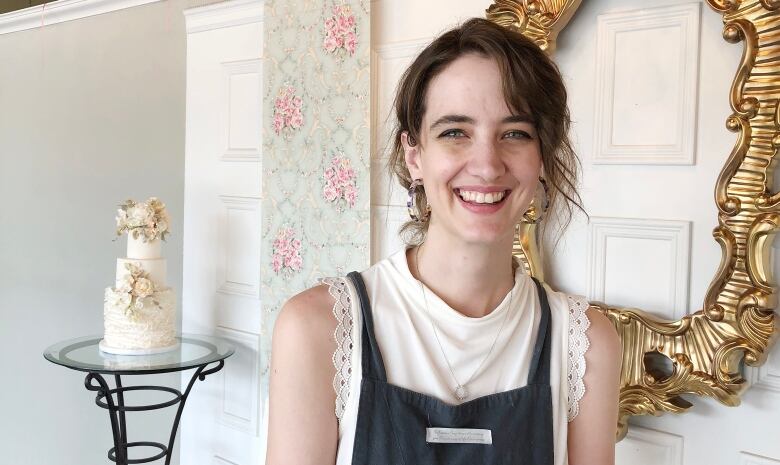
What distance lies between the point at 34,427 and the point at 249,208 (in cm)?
173

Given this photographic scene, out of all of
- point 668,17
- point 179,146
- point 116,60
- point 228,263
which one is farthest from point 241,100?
point 668,17

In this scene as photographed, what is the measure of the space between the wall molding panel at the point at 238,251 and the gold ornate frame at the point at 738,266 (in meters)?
1.36

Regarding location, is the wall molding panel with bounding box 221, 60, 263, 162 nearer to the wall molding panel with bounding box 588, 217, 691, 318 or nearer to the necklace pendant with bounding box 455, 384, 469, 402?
the wall molding panel with bounding box 588, 217, 691, 318

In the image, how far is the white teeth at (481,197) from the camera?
1111mm

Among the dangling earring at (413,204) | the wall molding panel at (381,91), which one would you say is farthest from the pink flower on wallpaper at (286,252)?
the dangling earring at (413,204)

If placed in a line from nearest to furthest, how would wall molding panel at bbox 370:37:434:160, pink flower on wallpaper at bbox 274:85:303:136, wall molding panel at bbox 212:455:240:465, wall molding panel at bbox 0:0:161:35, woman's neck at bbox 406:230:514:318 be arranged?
woman's neck at bbox 406:230:514:318
wall molding panel at bbox 370:37:434:160
pink flower on wallpaper at bbox 274:85:303:136
wall molding panel at bbox 212:455:240:465
wall molding panel at bbox 0:0:161:35

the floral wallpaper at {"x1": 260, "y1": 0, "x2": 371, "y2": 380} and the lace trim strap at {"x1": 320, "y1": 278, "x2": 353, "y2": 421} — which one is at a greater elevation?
the floral wallpaper at {"x1": 260, "y1": 0, "x2": 371, "y2": 380}

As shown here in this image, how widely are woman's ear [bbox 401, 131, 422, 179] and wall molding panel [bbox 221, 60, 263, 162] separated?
1.34 meters

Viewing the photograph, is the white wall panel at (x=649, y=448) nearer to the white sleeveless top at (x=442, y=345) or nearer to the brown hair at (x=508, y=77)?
the white sleeveless top at (x=442, y=345)

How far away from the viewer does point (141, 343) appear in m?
2.37

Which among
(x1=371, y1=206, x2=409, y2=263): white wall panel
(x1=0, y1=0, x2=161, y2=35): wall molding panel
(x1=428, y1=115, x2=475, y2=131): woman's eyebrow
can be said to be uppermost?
(x1=0, y1=0, x2=161, y2=35): wall molding panel

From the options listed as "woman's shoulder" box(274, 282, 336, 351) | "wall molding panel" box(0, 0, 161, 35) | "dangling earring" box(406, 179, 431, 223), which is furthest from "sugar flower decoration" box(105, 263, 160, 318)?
"woman's shoulder" box(274, 282, 336, 351)

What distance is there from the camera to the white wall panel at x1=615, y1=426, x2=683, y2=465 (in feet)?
5.33

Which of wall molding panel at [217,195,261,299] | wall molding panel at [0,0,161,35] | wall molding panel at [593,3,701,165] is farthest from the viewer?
wall molding panel at [0,0,161,35]
